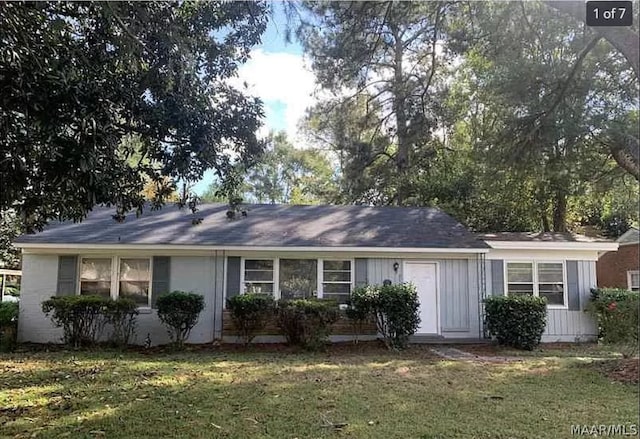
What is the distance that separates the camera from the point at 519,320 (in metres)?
11.9

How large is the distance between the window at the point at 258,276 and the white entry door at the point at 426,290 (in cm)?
339

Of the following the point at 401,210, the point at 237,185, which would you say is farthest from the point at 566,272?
the point at 237,185

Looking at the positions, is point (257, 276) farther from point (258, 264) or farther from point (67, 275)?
point (67, 275)

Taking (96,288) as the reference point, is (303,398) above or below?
below

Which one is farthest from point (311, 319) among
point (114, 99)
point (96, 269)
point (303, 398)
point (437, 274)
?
point (114, 99)

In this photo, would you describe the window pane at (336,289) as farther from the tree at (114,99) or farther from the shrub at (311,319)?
the tree at (114,99)

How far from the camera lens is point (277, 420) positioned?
5961 millimetres

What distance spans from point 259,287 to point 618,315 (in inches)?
349

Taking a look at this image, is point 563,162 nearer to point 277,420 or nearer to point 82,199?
point 277,420

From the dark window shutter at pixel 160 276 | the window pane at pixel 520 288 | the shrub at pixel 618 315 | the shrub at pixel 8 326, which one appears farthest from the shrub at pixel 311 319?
the shrub at pixel 618 315

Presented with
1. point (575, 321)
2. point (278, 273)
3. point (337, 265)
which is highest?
point (337, 265)

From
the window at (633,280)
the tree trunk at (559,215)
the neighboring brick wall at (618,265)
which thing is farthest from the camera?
the tree trunk at (559,215)

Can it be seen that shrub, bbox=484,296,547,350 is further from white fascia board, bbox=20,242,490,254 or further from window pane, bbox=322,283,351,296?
window pane, bbox=322,283,351,296

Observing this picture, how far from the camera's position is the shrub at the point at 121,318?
11.8 meters
